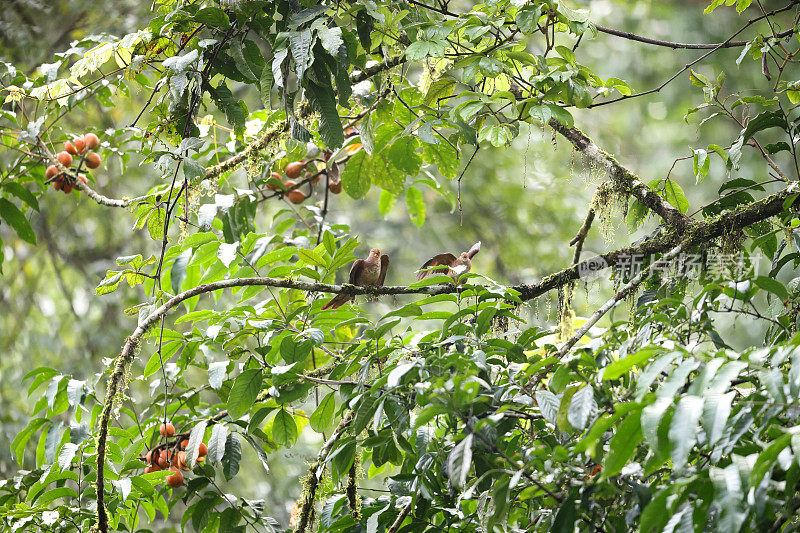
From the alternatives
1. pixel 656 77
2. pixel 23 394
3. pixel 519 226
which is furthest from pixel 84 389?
pixel 656 77

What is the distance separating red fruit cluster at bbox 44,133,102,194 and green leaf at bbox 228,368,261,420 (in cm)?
115

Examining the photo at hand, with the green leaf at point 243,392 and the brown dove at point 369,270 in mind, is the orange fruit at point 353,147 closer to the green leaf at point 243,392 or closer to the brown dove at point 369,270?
the brown dove at point 369,270

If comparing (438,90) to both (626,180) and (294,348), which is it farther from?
(294,348)

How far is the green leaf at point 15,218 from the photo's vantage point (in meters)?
2.35

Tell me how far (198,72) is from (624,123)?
450 cm

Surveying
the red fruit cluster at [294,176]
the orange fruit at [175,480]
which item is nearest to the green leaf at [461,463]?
the orange fruit at [175,480]

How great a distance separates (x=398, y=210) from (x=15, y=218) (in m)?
3.15

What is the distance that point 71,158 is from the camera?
2434mm

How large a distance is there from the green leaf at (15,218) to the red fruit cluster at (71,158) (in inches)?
5.9

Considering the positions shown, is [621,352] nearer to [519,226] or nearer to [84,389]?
[84,389]

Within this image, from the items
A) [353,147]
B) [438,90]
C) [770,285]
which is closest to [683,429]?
[770,285]

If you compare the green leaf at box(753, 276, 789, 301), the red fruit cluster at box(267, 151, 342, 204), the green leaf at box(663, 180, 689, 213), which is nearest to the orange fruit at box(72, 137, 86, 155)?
the red fruit cluster at box(267, 151, 342, 204)

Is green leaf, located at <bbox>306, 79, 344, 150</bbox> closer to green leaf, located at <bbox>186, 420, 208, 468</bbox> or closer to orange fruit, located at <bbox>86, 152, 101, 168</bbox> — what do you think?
green leaf, located at <bbox>186, 420, 208, 468</bbox>

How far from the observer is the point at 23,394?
12.7 ft
